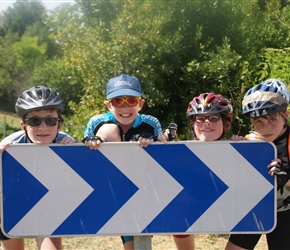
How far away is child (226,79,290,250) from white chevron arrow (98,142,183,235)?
865 mm

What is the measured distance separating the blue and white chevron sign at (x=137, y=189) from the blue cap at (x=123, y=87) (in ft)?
2.95

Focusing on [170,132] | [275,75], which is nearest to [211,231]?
[170,132]

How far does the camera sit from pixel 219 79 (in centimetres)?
764

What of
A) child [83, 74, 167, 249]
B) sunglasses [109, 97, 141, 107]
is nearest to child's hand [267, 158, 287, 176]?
child [83, 74, 167, 249]

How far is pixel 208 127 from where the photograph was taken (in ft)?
10.9

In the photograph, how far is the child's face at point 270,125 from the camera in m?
3.35

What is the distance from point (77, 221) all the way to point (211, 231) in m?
0.80

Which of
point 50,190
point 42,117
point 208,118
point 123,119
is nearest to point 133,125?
point 123,119

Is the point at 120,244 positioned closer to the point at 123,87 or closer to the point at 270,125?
the point at 123,87

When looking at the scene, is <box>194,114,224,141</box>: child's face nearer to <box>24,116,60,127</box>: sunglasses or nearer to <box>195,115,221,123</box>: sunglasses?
<box>195,115,221,123</box>: sunglasses

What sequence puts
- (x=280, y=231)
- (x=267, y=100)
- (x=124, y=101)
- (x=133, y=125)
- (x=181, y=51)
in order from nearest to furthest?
(x=267, y=100), (x=280, y=231), (x=124, y=101), (x=133, y=125), (x=181, y=51)

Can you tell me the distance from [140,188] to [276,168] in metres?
0.80

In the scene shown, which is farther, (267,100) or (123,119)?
(123,119)

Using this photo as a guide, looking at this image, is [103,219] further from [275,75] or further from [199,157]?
[275,75]
